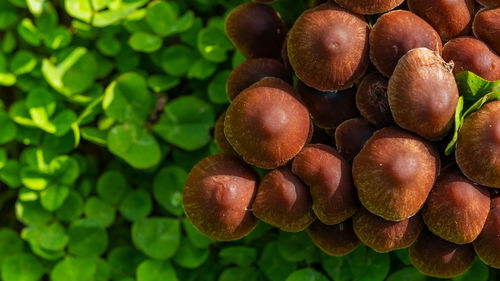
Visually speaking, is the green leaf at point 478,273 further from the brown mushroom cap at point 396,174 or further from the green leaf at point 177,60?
the green leaf at point 177,60

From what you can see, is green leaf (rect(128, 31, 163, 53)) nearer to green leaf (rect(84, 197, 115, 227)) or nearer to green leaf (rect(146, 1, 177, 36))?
green leaf (rect(146, 1, 177, 36))

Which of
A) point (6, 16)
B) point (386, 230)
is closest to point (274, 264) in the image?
point (386, 230)

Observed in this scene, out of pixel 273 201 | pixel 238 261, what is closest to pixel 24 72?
pixel 238 261

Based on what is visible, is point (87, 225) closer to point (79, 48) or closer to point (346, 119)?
point (79, 48)

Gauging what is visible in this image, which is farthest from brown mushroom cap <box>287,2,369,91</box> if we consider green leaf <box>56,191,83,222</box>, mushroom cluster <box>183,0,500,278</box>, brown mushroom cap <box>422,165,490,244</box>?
green leaf <box>56,191,83,222</box>

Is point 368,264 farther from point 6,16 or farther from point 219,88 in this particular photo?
point 6,16

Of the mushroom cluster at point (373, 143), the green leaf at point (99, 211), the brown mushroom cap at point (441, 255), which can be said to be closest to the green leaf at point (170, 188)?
the green leaf at point (99, 211)
